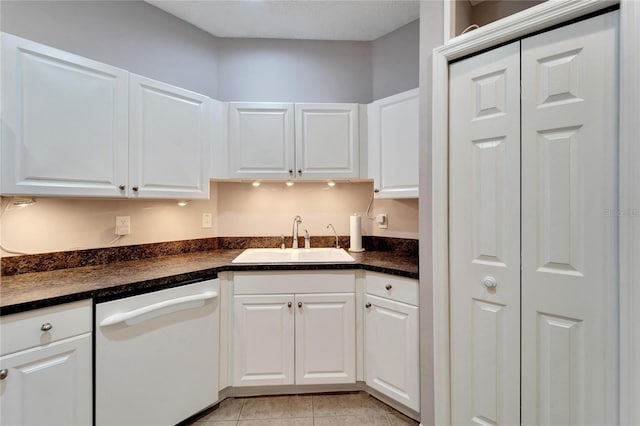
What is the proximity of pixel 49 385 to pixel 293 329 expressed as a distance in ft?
3.67

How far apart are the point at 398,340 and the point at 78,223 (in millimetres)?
1966

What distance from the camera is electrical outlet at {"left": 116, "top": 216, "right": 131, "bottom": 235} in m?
1.79

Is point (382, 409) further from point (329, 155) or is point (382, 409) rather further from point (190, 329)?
point (329, 155)

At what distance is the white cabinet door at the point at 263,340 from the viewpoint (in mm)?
1769

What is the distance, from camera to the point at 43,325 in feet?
3.57

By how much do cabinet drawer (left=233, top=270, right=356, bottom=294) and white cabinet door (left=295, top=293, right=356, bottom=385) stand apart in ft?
0.16

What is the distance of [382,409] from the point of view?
175cm

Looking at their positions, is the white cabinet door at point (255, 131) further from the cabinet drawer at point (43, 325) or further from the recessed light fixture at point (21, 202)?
the cabinet drawer at point (43, 325)

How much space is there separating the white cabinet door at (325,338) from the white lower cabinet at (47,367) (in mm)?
1047

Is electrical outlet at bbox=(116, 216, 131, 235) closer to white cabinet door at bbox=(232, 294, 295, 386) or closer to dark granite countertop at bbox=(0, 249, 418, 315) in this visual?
dark granite countertop at bbox=(0, 249, 418, 315)

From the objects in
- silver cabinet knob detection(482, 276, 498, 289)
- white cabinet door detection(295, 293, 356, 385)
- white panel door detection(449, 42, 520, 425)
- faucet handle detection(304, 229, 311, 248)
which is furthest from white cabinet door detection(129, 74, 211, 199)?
silver cabinet knob detection(482, 276, 498, 289)

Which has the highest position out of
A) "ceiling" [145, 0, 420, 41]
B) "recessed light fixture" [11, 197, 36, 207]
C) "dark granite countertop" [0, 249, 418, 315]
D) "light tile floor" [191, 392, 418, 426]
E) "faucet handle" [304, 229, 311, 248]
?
"ceiling" [145, 0, 420, 41]
